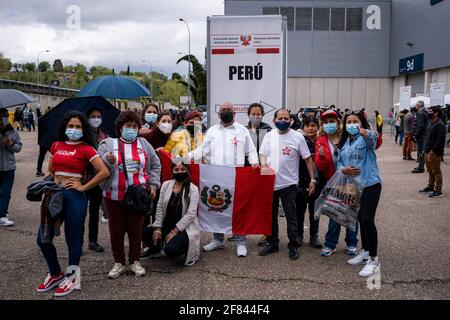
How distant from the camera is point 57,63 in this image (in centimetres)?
16238

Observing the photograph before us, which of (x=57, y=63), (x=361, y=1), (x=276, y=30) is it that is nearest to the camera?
(x=276, y=30)

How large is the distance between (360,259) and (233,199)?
1738 mm

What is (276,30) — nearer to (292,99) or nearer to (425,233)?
(425,233)

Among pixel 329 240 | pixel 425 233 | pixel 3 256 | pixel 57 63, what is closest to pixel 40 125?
pixel 3 256

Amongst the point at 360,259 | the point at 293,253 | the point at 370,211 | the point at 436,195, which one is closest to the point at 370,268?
the point at 360,259

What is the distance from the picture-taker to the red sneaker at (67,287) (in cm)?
477

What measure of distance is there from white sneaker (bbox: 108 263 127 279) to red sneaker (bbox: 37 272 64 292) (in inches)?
20.3

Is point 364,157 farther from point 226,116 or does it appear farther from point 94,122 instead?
point 94,122

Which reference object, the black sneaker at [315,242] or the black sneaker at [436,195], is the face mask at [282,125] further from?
the black sneaker at [436,195]

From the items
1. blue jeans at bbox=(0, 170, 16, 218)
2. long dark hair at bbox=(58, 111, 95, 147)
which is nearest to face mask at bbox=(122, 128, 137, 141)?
long dark hair at bbox=(58, 111, 95, 147)

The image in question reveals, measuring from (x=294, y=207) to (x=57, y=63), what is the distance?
16927cm

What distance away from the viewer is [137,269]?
5402 millimetres

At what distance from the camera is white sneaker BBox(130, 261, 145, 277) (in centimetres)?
538
